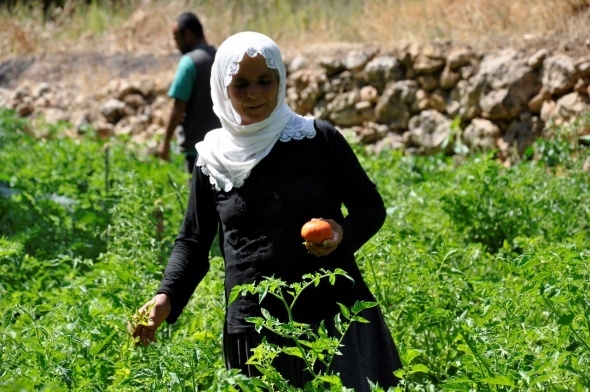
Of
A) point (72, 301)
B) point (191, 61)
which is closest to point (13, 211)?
point (191, 61)

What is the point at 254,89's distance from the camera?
306 centimetres

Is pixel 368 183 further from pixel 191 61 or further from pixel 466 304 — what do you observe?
pixel 191 61

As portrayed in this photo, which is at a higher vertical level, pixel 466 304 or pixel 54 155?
pixel 466 304

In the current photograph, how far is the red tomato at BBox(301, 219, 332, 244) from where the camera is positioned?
2.81 meters

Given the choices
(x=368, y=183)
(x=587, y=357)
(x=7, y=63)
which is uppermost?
(x=368, y=183)

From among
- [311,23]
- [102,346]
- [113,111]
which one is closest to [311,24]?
[311,23]

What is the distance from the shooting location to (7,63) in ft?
49.8

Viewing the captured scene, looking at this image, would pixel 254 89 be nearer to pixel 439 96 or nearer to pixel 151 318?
pixel 151 318

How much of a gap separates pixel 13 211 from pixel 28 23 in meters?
11.4

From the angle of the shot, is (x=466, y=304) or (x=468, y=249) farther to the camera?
(x=468, y=249)

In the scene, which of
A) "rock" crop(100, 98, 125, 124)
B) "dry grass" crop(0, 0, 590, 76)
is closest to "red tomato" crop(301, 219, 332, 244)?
"dry grass" crop(0, 0, 590, 76)

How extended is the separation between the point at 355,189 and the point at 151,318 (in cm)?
74

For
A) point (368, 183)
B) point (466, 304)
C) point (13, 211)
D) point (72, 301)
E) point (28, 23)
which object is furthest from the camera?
A: point (28, 23)

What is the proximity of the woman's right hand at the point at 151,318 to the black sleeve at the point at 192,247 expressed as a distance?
0.13 ft
